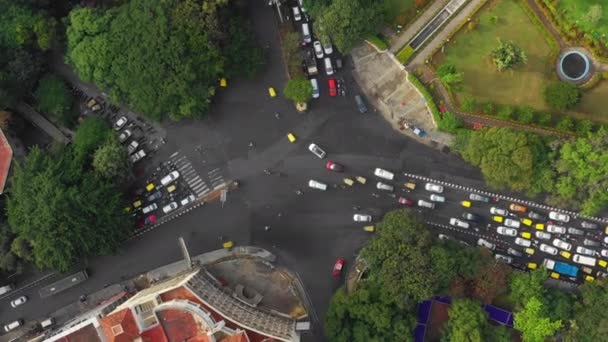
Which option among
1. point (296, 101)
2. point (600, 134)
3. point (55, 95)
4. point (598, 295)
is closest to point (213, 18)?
point (296, 101)

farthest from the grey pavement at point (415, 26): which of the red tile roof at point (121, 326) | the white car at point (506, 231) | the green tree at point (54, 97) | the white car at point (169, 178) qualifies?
the red tile roof at point (121, 326)

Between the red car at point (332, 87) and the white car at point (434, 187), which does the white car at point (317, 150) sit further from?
the white car at point (434, 187)

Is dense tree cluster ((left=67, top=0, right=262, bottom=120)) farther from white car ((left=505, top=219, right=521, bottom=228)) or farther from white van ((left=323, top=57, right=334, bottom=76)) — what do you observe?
white car ((left=505, top=219, right=521, bottom=228))

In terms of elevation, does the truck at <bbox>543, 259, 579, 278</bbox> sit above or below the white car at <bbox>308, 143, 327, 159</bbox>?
below

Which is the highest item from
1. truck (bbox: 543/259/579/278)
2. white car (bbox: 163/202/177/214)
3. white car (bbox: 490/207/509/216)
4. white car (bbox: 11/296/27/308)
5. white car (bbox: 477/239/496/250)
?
white car (bbox: 490/207/509/216)

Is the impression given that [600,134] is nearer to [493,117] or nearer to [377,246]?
[493,117]

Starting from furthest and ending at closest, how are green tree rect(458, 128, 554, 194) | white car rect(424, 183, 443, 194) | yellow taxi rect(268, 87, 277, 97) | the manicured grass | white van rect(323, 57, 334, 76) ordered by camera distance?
1. yellow taxi rect(268, 87, 277, 97)
2. white van rect(323, 57, 334, 76)
3. white car rect(424, 183, 443, 194)
4. the manicured grass
5. green tree rect(458, 128, 554, 194)

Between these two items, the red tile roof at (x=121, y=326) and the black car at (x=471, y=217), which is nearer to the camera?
the red tile roof at (x=121, y=326)

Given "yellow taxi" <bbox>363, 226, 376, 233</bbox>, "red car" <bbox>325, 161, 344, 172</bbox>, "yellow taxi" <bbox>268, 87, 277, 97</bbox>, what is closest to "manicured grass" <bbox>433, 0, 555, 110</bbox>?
"red car" <bbox>325, 161, 344, 172</bbox>
